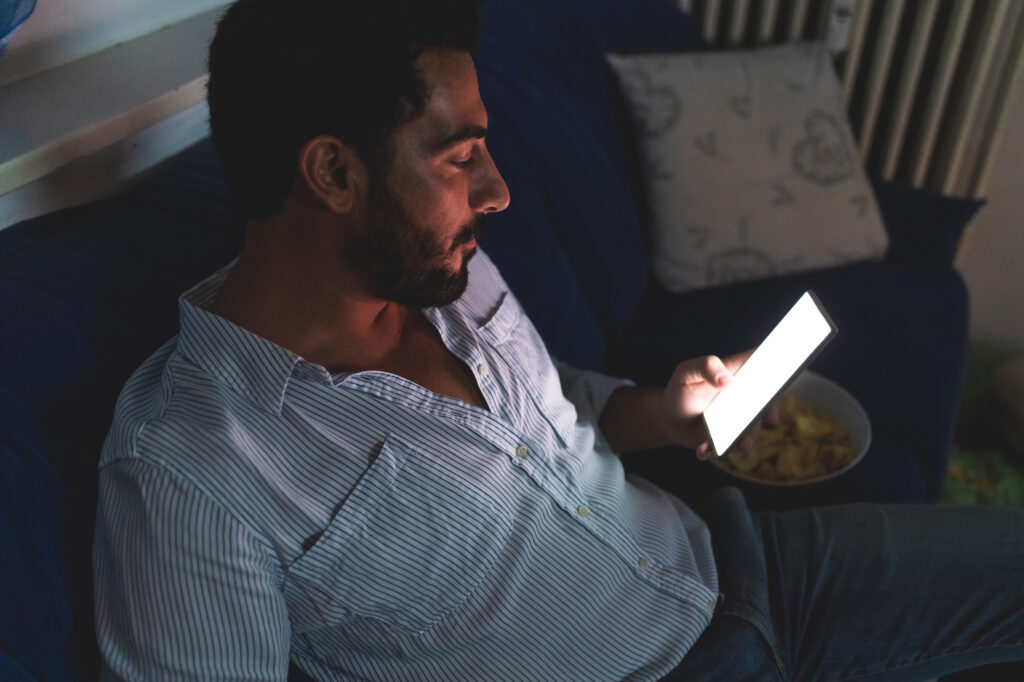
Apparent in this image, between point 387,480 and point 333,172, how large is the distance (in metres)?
0.29

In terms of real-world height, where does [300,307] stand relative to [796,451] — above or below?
above

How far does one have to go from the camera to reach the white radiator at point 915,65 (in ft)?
6.70

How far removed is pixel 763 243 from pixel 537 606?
1.09m

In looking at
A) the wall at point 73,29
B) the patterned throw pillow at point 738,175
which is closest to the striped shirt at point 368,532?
the wall at point 73,29

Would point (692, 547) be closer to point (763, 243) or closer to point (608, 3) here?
point (763, 243)

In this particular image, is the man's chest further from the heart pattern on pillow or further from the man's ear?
the heart pattern on pillow

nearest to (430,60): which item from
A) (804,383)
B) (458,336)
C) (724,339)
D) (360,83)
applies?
(360,83)

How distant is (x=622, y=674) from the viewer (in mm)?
903

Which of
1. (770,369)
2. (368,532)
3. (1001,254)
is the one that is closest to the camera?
(368,532)

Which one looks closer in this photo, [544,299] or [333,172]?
[333,172]

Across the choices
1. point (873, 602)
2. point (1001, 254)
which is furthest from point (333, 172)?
point (1001, 254)

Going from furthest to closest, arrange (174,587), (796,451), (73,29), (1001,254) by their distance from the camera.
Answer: (1001,254) → (796,451) → (73,29) → (174,587)

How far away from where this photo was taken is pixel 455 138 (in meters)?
0.81

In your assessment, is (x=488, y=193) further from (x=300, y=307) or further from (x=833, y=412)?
(x=833, y=412)
